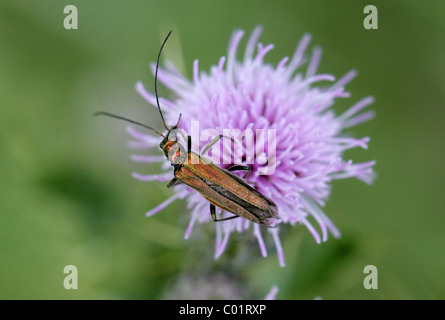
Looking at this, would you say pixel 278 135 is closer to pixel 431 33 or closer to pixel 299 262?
pixel 299 262

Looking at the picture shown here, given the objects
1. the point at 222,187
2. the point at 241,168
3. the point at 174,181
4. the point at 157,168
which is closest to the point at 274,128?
the point at 241,168

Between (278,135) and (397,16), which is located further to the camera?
(397,16)

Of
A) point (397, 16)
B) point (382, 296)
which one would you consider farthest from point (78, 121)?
point (397, 16)

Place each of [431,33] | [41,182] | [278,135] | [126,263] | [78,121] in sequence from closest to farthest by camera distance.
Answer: [278,135], [41,182], [126,263], [78,121], [431,33]

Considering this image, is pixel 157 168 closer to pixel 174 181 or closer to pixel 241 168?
pixel 174 181

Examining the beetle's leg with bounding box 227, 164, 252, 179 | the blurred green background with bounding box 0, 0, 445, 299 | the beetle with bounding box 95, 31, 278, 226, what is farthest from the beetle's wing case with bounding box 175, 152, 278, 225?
the blurred green background with bounding box 0, 0, 445, 299

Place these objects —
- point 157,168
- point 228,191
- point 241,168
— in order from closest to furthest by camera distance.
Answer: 1. point 228,191
2. point 241,168
3. point 157,168
